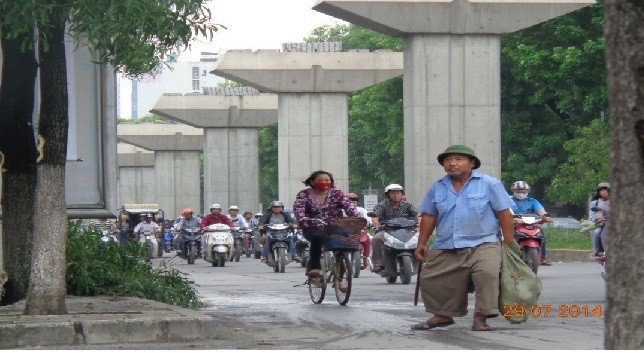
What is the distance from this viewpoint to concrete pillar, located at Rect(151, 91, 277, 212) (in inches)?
2699

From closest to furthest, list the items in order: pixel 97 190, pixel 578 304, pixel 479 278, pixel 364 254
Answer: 1. pixel 479 278
2. pixel 578 304
3. pixel 97 190
4. pixel 364 254

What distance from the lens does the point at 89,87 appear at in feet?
63.9

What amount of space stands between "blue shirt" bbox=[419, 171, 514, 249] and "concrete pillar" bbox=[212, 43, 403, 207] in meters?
39.1

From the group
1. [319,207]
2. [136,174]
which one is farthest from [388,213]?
[136,174]

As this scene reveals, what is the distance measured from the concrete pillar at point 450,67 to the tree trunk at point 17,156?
20908 millimetres

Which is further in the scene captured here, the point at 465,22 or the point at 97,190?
the point at 465,22

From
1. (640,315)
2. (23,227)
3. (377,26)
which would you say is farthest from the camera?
(377,26)

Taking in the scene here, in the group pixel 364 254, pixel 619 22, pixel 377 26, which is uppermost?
pixel 377 26

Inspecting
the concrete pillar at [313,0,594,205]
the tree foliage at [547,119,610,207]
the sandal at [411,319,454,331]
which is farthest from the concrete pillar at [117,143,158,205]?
the sandal at [411,319,454,331]

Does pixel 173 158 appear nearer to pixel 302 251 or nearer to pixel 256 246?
pixel 256 246

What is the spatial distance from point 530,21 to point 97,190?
18.6 m

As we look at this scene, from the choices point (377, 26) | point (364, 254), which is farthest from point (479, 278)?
point (377, 26)

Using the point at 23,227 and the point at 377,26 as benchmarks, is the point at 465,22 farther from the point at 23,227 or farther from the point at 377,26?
the point at 23,227

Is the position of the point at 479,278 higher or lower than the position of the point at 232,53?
lower
